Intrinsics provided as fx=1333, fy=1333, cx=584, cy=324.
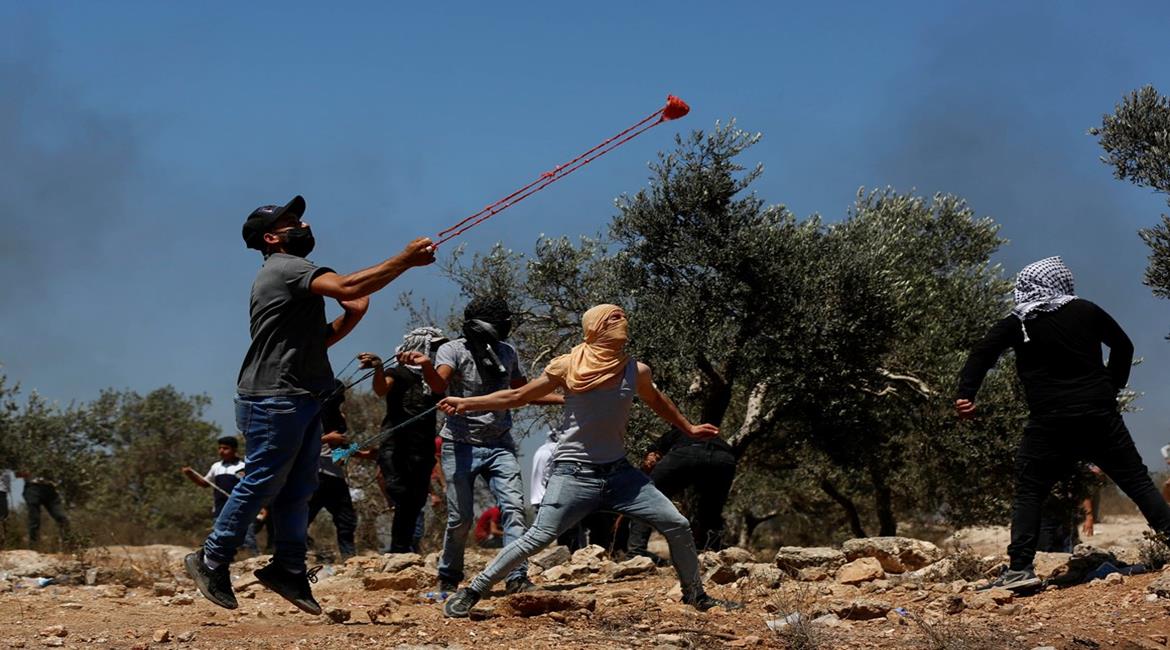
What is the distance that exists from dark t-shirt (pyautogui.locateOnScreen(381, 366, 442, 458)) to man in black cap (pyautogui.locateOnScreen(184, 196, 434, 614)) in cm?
375

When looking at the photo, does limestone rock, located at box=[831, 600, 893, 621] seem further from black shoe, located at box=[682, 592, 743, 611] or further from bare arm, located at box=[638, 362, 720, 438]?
bare arm, located at box=[638, 362, 720, 438]

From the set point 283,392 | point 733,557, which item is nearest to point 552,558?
point 733,557

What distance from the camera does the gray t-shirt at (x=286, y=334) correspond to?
20.5 feet

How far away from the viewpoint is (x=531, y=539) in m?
6.91

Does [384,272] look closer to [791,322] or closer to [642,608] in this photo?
[642,608]

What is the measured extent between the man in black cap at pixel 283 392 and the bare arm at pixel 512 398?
0.89m

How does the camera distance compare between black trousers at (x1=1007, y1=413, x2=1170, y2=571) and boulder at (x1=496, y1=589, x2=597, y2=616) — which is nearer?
boulder at (x1=496, y1=589, x2=597, y2=616)

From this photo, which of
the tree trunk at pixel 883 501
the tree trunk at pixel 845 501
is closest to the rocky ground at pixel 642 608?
the tree trunk at pixel 883 501

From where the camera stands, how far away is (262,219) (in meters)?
6.57

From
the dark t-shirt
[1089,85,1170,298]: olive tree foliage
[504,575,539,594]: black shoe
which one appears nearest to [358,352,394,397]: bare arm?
the dark t-shirt

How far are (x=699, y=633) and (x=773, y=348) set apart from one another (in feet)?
31.9

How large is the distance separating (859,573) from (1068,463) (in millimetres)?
1532

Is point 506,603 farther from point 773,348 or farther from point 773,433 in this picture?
point 773,433

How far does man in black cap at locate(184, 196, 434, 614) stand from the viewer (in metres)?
6.25
